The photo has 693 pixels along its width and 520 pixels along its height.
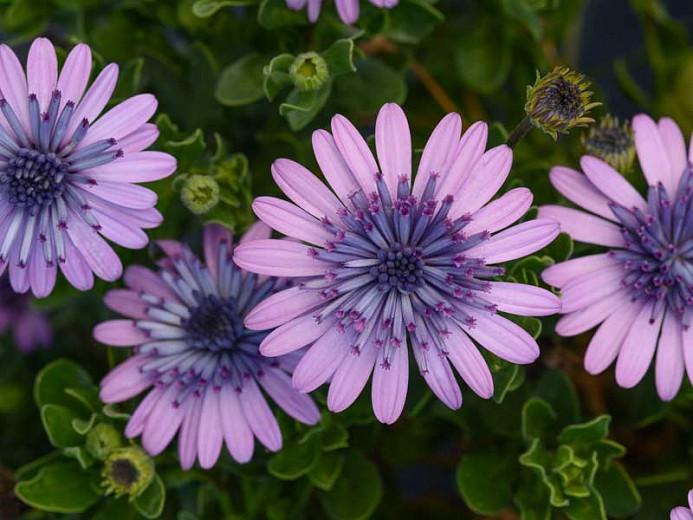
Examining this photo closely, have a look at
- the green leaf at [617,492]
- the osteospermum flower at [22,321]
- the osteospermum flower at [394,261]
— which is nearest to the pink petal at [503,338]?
the osteospermum flower at [394,261]

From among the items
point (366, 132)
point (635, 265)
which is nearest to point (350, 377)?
point (635, 265)

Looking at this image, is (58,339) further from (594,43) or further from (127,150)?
(594,43)

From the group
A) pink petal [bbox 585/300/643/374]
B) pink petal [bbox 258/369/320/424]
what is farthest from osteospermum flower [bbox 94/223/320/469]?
pink petal [bbox 585/300/643/374]

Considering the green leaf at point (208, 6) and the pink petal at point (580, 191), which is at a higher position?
the green leaf at point (208, 6)

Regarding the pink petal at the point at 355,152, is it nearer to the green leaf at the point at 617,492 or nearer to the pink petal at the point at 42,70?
the pink petal at the point at 42,70

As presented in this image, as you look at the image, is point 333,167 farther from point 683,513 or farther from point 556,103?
point 683,513

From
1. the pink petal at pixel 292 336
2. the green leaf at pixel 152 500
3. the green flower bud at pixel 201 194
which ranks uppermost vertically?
the green flower bud at pixel 201 194

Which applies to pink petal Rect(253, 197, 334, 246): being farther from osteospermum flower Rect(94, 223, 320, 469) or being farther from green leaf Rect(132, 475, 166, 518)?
green leaf Rect(132, 475, 166, 518)

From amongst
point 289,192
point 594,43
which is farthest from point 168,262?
point 594,43
